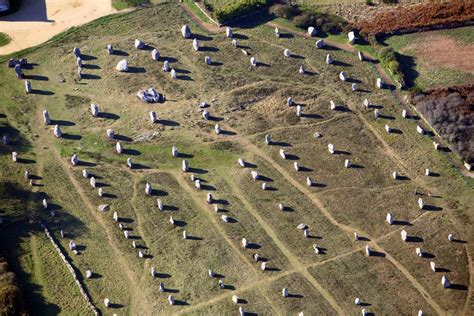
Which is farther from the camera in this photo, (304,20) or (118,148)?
(304,20)

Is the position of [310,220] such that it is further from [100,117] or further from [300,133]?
[100,117]

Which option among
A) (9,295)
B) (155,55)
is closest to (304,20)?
(155,55)

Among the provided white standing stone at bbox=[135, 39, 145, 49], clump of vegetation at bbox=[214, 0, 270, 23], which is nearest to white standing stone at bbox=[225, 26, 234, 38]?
clump of vegetation at bbox=[214, 0, 270, 23]

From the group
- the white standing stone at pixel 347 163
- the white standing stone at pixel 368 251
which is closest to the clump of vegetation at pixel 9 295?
the white standing stone at pixel 368 251

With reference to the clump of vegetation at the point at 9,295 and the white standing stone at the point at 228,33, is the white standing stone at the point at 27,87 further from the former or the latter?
the clump of vegetation at the point at 9,295

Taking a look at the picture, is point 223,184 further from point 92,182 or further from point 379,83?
point 379,83

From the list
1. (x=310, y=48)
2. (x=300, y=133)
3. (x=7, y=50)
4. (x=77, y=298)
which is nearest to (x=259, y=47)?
(x=310, y=48)
